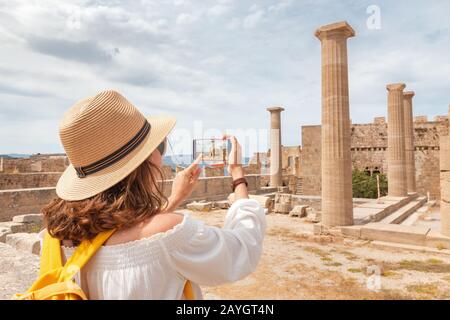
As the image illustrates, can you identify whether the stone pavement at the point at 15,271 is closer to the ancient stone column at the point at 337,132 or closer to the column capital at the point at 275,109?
the ancient stone column at the point at 337,132

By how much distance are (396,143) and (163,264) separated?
652 inches

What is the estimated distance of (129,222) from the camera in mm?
980

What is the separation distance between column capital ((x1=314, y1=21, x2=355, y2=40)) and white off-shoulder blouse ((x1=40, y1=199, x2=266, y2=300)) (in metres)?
8.91

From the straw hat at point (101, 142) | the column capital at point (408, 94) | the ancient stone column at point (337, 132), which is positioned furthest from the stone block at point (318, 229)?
the column capital at point (408, 94)

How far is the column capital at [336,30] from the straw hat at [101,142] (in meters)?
8.77

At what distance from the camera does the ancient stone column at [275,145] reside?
20266 millimetres

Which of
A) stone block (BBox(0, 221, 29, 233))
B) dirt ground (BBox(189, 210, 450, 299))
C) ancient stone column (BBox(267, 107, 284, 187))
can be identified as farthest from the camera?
ancient stone column (BBox(267, 107, 284, 187))

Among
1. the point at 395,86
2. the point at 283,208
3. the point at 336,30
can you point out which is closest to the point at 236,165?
the point at 336,30

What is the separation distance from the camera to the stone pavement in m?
2.55

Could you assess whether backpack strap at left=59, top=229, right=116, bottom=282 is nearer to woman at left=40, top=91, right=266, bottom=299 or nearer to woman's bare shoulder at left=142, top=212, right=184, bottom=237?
woman at left=40, top=91, right=266, bottom=299

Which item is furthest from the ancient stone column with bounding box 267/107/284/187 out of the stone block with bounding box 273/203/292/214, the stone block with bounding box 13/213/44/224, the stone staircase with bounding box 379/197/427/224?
the stone block with bounding box 13/213/44/224

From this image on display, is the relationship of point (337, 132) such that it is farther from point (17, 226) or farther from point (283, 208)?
point (17, 226)
